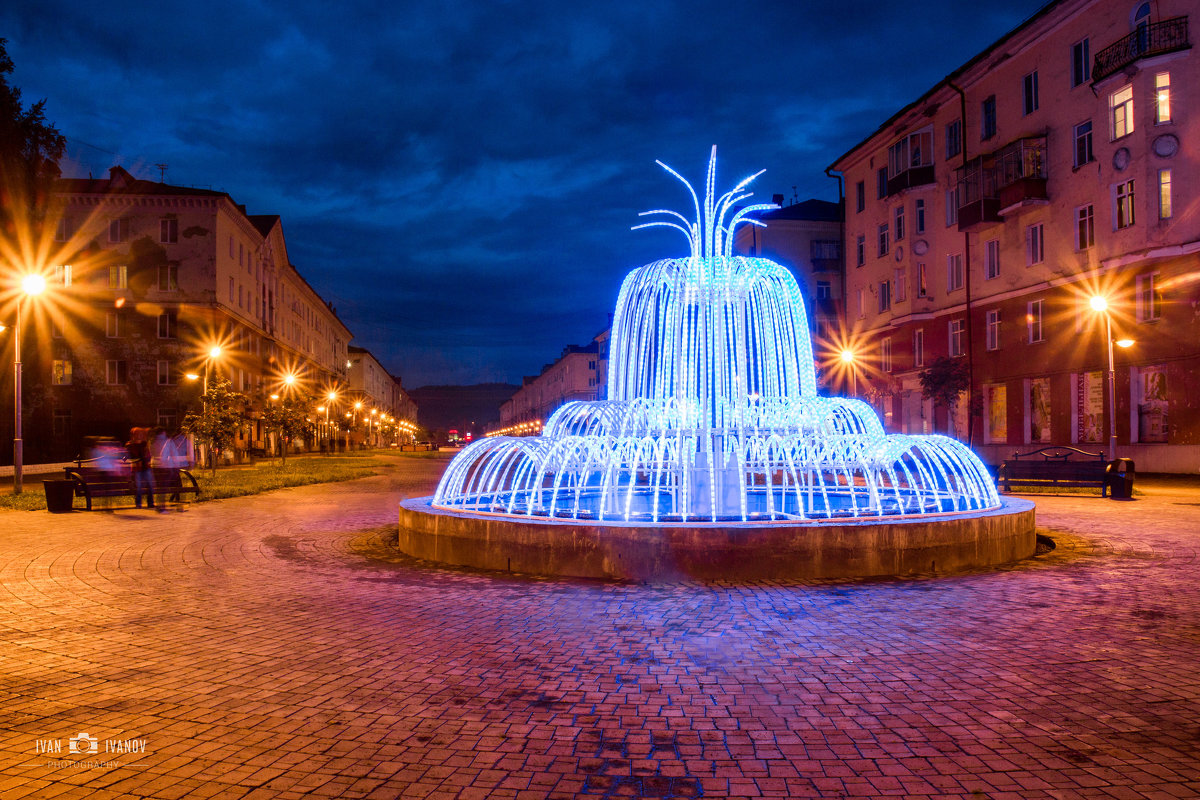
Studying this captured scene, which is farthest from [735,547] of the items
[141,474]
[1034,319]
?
[1034,319]

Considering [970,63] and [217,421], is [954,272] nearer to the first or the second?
[970,63]

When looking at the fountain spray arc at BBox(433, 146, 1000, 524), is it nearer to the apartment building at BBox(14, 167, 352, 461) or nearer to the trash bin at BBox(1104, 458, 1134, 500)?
the trash bin at BBox(1104, 458, 1134, 500)

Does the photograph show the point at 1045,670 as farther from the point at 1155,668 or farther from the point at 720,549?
the point at 720,549

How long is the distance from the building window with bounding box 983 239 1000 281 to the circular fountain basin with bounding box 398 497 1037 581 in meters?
28.4

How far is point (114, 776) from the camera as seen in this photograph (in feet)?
11.6

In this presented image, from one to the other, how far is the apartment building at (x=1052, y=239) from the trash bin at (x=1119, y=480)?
20.1 feet

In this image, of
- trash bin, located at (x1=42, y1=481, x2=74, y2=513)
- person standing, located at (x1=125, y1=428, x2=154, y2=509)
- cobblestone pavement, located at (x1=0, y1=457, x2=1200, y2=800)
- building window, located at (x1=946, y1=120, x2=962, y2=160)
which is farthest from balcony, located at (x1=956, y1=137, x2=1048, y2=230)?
trash bin, located at (x1=42, y1=481, x2=74, y2=513)

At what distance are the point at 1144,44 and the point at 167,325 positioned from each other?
48566 millimetres

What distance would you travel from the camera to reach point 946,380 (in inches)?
1272

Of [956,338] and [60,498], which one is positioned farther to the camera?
[956,338]

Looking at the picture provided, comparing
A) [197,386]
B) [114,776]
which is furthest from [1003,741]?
[197,386]

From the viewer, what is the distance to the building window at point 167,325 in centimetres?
4650

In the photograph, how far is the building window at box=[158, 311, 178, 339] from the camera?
4650 centimetres

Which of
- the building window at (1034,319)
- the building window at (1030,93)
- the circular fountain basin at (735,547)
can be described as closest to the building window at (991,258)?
the building window at (1034,319)
